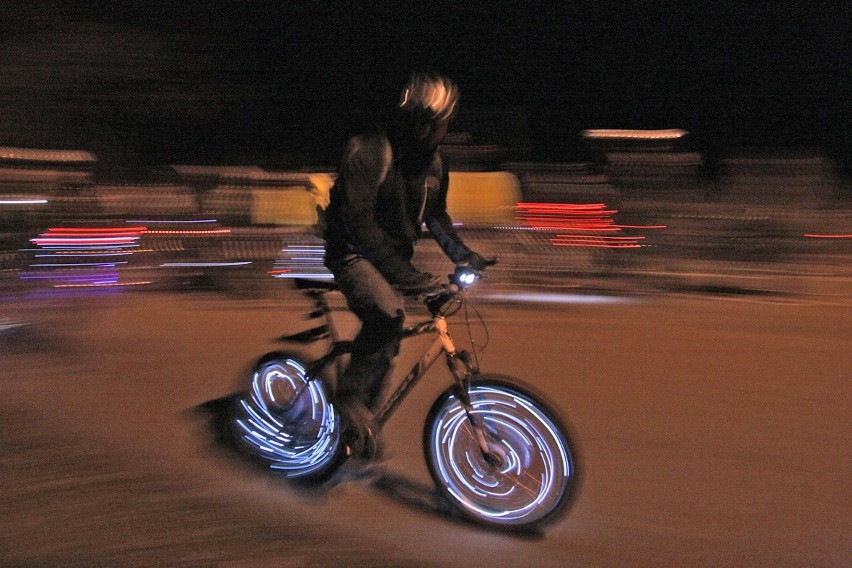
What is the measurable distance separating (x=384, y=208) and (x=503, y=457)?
1289 mm

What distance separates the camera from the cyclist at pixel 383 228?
4.03 m

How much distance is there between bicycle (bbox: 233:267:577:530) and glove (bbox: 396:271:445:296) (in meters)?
0.06

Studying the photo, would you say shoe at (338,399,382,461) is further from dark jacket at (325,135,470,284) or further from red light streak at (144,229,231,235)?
red light streak at (144,229,231,235)

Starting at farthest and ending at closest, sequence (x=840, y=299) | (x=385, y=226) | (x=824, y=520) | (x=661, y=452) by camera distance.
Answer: (x=840, y=299)
(x=661, y=452)
(x=385, y=226)
(x=824, y=520)

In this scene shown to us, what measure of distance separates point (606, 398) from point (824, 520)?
7.28ft

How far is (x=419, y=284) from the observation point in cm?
404

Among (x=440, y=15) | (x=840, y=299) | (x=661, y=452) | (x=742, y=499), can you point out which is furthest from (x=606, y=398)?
(x=440, y=15)

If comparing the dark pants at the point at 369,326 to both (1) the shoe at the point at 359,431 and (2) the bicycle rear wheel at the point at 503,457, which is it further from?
(2) the bicycle rear wheel at the point at 503,457

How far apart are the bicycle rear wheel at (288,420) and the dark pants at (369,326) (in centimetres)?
22

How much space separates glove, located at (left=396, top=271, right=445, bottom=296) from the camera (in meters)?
4.01

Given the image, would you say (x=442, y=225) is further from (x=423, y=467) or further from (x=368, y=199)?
(x=423, y=467)

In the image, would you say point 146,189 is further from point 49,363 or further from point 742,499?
point 742,499

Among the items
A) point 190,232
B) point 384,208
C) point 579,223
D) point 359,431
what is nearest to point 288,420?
point 359,431

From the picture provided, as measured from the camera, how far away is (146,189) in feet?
40.1
